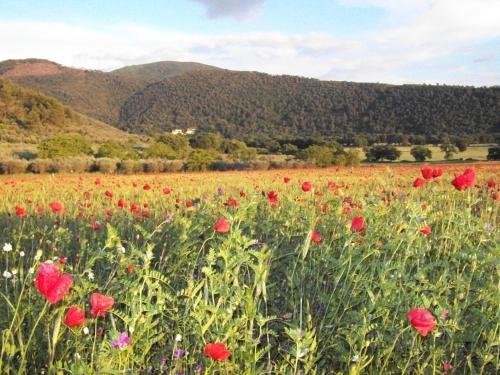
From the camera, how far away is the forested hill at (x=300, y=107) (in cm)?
5975

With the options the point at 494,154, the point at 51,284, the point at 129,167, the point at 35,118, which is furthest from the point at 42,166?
the point at 35,118

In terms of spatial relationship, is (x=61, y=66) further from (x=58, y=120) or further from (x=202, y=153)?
(x=202, y=153)

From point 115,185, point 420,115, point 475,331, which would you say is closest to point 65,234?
point 475,331

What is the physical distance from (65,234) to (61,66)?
373 ft

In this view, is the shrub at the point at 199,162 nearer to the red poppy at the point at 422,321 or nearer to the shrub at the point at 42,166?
the shrub at the point at 42,166

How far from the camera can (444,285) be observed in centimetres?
254

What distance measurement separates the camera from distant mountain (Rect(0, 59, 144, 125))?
90.8 m

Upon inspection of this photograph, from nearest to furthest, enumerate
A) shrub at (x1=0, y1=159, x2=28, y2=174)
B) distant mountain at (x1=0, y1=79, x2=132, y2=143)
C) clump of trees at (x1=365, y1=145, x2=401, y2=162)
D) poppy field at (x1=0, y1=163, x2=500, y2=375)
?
poppy field at (x1=0, y1=163, x2=500, y2=375) < shrub at (x1=0, y1=159, x2=28, y2=174) < clump of trees at (x1=365, y1=145, x2=401, y2=162) < distant mountain at (x1=0, y1=79, x2=132, y2=143)

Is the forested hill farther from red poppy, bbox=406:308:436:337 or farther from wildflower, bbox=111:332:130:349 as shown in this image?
wildflower, bbox=111:332:130:349

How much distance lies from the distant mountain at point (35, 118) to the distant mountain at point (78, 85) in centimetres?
4180

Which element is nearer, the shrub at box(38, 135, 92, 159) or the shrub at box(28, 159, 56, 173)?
the shrub at box(28, 159, 56, 173)

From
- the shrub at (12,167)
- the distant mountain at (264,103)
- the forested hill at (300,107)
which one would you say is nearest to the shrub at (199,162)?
the shrub at (12,167)

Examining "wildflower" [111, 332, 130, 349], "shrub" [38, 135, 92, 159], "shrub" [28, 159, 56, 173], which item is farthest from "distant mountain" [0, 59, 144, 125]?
"wildflower" [111, 332, 130, 349]

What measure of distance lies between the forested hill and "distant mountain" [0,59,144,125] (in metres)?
4.18
